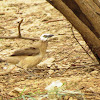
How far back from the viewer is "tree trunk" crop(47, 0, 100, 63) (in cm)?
382

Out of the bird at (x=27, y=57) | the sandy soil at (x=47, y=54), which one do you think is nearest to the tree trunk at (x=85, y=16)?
the sandy soil at (x=47, y=54)

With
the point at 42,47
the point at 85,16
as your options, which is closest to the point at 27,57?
the point at 42,47

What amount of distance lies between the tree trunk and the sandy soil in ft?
2.14

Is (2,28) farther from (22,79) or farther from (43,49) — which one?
(22,79)

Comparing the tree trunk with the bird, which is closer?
the tree trunk

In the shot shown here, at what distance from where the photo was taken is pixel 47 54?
6145 millimetres

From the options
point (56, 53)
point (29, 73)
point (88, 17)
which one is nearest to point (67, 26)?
point (56, 53)

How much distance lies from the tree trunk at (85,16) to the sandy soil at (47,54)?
2.14 feet

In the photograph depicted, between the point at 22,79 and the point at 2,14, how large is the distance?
5183 millimetres

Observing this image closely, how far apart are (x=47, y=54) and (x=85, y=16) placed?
2.36 m

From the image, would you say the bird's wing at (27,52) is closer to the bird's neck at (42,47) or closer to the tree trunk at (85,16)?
the bird's neck at (42,47)

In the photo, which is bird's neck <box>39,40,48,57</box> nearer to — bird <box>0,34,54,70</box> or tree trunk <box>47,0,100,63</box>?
bird <box>0,34,54,70</box>

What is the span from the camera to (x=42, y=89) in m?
3.89

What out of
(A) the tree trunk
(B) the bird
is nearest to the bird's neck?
(B) the bird
